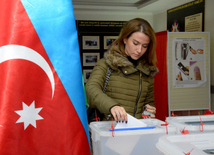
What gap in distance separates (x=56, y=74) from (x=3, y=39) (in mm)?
205

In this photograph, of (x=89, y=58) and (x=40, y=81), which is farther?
(x=89, y=58)

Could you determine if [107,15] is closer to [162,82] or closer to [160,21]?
[160,21]

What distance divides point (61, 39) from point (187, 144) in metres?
0.61

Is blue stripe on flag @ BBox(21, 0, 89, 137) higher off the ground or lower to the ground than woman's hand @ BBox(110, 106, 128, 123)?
higher

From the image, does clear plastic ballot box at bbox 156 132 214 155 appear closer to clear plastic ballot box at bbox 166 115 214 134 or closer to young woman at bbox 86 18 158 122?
clear plastic ballot box at bbox 166 115 214 134

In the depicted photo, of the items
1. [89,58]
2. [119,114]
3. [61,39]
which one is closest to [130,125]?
[119,114]

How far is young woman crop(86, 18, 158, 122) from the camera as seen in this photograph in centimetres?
152

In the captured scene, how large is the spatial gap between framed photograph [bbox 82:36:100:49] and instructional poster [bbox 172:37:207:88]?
2.39m

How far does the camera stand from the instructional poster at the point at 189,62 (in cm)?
371

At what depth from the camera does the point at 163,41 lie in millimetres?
3908

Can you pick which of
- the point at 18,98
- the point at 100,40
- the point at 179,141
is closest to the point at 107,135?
the point at 179,141

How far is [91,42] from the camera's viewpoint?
569 cm

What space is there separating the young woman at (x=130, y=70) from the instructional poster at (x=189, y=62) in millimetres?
2278

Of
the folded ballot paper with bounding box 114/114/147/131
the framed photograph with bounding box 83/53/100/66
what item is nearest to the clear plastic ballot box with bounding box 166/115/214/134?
the folded ballot paper with bounding box 114/114/147/131
